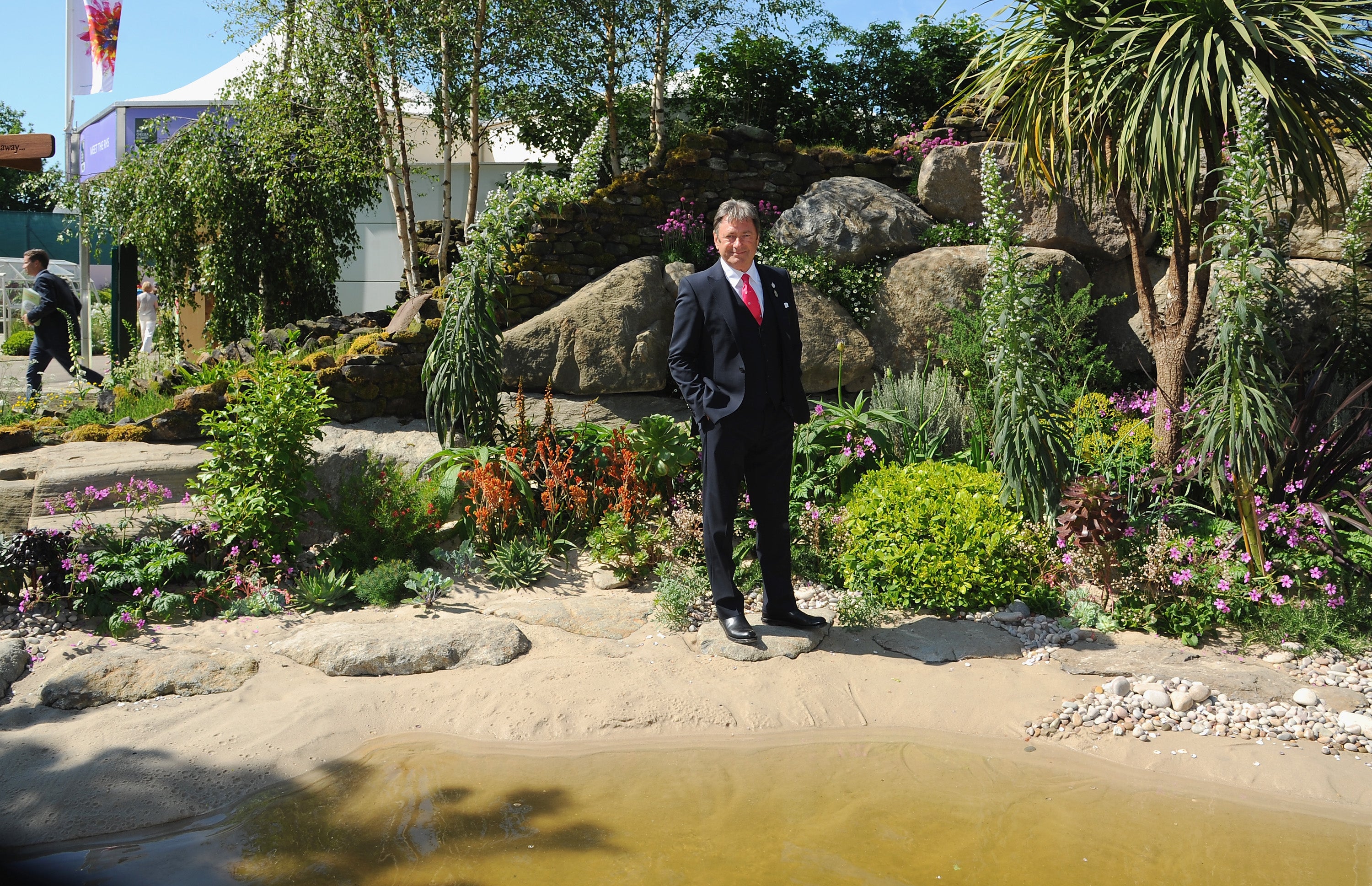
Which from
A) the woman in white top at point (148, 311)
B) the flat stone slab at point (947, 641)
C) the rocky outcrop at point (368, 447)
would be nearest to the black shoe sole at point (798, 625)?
the flat stone slab at point (947, 641)

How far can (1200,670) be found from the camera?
3.96 m

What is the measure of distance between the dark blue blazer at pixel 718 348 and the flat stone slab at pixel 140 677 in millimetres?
Answer: 2285

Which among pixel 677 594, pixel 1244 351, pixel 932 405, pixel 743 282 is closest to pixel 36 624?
pixel 677 594

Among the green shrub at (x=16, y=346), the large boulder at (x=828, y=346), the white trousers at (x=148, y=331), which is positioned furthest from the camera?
the green shrub at (x=16, y=346)

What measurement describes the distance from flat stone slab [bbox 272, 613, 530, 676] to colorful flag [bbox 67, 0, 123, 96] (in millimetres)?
10922

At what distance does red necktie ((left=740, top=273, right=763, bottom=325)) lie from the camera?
4.14 meters

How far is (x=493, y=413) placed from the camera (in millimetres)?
6035

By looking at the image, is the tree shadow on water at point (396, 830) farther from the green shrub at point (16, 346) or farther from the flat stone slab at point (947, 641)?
the green shrub at point (16, 346)

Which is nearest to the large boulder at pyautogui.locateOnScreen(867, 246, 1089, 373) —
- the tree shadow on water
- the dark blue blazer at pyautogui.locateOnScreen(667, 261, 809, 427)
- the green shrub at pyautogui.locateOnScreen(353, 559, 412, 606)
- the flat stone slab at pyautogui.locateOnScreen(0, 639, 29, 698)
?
the dark blue blazer at pyautogui.locateOnScreen(667, 261, 809, 427)

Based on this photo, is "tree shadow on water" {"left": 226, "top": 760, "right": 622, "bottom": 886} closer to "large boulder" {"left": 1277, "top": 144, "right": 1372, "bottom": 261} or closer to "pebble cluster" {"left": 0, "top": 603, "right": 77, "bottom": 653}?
"pebble cluster" {"left": 0, "top": 603, "right": 77, "bottom": 653}

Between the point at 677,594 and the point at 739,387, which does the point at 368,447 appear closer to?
the point at 677,594

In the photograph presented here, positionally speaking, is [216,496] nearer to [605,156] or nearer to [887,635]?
[887,635]

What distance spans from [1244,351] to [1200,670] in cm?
153

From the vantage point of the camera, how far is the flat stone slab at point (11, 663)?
12.4 ft
